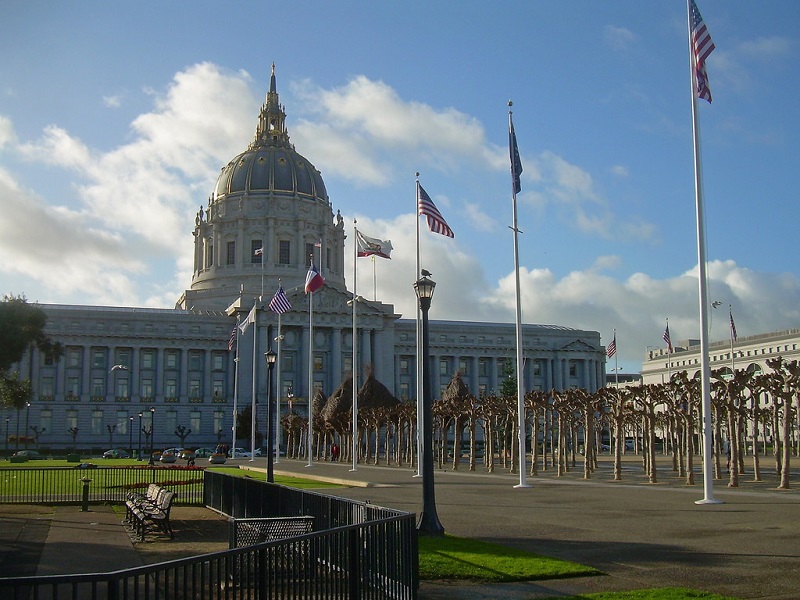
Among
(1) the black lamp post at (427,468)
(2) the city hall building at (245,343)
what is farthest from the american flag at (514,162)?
(2) the city hall building at (245,343)

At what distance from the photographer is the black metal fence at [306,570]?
8.84m

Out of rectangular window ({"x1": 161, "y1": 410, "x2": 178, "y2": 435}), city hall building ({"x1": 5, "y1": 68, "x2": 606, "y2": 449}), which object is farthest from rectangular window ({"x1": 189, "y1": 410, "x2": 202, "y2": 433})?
rectangular window ({"x1": 161, "y1": 410, "x2": 178, "y2": 435})

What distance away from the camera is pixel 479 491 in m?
35.4

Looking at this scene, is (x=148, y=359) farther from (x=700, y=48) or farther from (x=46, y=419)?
(x=700, y=48)

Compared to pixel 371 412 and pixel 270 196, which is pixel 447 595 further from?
pixel 270 196

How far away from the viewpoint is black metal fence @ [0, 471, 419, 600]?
884cm

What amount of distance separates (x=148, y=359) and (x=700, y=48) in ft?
338

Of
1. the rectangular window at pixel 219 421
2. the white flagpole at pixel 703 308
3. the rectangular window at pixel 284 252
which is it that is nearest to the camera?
the white flagpole at pixel 703 308

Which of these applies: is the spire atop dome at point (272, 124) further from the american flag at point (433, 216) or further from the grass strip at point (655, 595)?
the grass strip at point (655, 595)

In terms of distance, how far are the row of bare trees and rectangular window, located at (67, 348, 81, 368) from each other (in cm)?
3421

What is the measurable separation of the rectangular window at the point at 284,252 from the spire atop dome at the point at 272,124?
18.8m

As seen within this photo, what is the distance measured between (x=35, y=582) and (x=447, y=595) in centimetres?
701

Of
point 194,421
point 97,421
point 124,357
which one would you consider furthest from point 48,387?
point 194,421

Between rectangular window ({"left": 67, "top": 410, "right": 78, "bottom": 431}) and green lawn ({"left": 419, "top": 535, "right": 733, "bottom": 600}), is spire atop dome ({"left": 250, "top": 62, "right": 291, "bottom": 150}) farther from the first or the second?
green lawn ({"left": 419, "top": 535, "right": 733, "bottom": 600})
